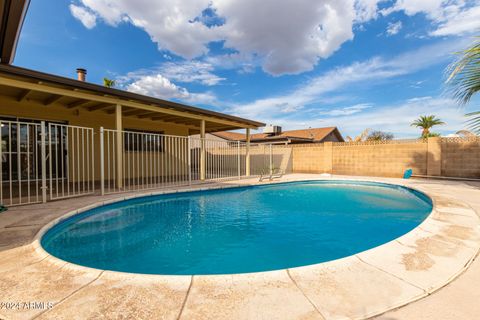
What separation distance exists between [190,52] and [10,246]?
47.5 feet

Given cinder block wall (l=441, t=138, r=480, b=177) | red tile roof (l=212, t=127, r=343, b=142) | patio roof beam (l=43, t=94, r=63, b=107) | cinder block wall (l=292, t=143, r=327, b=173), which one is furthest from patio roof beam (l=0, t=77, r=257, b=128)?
red tile roof (l=212, t=127, r=343, b=142)

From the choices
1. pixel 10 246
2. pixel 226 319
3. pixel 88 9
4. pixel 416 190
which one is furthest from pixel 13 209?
pixel 416 190

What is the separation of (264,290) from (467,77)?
4059mm

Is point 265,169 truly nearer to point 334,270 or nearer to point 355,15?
point 355,15

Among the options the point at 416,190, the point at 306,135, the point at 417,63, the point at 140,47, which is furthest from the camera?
the point at 306,135

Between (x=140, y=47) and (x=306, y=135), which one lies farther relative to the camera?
(x=306, y=135)

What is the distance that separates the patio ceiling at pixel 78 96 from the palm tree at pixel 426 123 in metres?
22.4

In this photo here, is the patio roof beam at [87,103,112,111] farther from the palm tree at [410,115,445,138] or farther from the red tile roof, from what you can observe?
the palm tree at [410,115,445,138]

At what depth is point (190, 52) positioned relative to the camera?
14.5 meters

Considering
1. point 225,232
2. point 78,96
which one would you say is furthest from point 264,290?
point 78,96

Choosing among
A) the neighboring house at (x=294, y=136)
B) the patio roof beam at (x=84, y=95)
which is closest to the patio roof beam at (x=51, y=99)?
the patio roof beam at (x=84, y=95)

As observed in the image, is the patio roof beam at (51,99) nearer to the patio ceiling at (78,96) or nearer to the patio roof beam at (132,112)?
the patio ceiling at (78,96)

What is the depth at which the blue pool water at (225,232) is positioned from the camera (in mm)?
3109

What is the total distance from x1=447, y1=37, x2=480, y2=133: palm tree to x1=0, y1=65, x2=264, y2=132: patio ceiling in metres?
7.72
